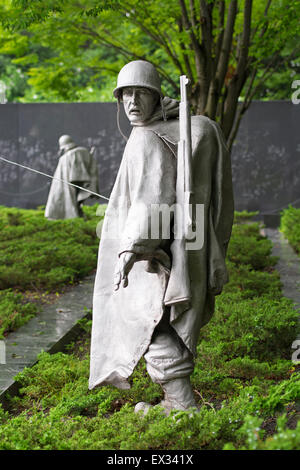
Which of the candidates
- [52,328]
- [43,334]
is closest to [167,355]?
[43,334]

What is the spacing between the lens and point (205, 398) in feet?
15.9

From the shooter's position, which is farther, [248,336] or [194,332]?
[248,336]

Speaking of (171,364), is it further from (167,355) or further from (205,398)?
(205,398)

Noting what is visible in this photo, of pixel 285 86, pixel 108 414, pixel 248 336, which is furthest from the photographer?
pixel 285 86

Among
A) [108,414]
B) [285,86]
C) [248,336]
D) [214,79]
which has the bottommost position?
[108,414]

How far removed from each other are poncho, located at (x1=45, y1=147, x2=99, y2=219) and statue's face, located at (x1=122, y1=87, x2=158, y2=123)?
439 inches

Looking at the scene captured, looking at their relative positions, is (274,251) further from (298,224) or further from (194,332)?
(194,332)

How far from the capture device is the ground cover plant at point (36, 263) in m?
7.74

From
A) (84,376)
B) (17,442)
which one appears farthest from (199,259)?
(84,376)

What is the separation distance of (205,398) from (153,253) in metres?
1.51

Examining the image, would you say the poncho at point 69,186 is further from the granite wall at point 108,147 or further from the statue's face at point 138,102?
the statue's face at point 138,102

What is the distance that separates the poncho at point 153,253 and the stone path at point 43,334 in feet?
4.68

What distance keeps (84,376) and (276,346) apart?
1.80m

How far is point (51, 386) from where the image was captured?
5.35 meters
